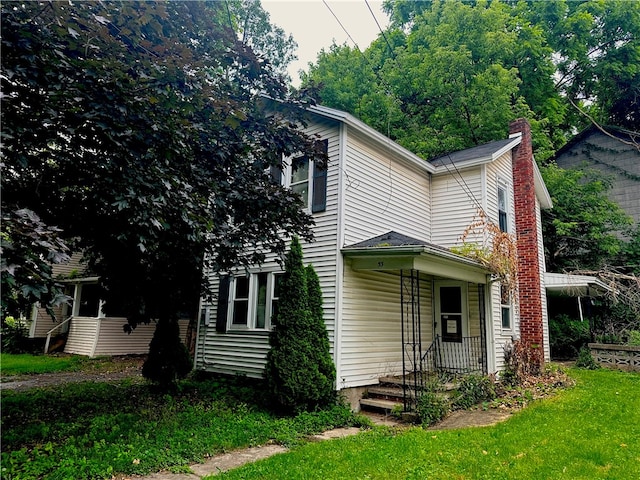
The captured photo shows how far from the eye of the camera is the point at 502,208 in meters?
11.9

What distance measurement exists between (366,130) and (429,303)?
4.51 metres

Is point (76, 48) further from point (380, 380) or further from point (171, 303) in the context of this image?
point (380, 380)

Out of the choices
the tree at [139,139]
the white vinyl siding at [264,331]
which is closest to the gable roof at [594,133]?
the white vinyl siding at [264,331]

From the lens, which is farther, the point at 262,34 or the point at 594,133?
the point at 262,34

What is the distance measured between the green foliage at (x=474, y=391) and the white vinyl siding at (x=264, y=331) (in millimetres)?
2727

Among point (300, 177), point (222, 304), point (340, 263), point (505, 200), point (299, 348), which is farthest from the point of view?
point (505, 200)

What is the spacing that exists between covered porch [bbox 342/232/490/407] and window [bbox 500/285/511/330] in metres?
0.99

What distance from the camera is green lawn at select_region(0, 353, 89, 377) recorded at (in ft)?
43.1

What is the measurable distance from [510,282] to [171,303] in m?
7.57

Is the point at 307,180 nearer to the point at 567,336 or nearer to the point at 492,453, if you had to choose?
the point at 492,453

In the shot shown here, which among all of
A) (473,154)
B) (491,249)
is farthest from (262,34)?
(491,249)

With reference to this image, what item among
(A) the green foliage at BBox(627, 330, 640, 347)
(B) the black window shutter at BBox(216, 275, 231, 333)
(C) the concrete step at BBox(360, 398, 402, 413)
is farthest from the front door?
(A) the green foliage at BBox(627, 330, 640, 347)

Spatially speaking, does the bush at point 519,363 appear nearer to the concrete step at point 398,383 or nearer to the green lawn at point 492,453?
the concrete step at point 398,383

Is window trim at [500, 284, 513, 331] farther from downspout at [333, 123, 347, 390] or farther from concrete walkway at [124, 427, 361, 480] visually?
concrete walkway at [124, 427, 361, 480]
